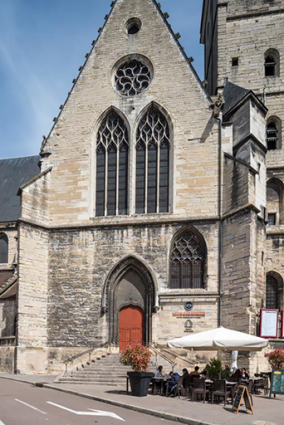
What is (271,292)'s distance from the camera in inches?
922

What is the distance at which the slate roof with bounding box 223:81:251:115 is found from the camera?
2241 cm

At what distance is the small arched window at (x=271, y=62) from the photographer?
85.9ft

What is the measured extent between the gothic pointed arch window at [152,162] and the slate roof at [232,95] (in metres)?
2.68

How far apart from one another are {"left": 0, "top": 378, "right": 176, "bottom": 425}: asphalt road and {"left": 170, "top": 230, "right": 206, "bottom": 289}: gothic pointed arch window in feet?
26.2

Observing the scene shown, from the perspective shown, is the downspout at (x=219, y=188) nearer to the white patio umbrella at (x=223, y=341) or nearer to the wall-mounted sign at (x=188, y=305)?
the wall-mounted sign at (x=188, y=305)

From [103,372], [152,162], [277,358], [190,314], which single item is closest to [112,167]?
[152,162]

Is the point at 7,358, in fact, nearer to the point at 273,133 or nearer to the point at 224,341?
the point at 224,341

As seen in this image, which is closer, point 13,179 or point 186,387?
point 186,387

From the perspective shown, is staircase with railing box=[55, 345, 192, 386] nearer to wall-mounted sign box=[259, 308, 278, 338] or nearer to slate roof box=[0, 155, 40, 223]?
wall-mounted sign box=[259, 308, 278, 338]

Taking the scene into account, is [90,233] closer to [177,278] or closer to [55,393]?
[177,278]

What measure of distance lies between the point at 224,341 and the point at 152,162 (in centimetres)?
1046

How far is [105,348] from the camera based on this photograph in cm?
2127

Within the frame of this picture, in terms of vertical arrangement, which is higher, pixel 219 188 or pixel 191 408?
pixel 219 188

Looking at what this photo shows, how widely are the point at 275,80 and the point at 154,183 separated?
816 cm
